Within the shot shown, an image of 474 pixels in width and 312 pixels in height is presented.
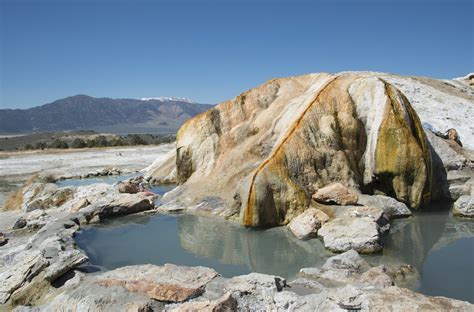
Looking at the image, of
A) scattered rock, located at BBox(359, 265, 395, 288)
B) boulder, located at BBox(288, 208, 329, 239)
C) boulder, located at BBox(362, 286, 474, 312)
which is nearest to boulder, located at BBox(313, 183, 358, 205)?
boulder, located at BBox(288, 208, 329, 239)

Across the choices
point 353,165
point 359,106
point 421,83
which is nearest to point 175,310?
point 353,165

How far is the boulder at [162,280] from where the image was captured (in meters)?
7.07

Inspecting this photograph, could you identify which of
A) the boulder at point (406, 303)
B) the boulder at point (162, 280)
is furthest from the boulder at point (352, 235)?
the boulder at point (162, 280)

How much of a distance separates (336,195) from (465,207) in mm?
3959

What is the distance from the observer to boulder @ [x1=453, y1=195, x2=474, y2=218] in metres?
12.7

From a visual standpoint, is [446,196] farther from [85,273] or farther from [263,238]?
[85,273]

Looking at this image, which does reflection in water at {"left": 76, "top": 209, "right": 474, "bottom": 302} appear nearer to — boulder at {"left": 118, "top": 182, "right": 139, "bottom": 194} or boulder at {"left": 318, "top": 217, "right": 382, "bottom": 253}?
boulder at {"left": 318, "top": 217, "right": 382, "bottom": 253}

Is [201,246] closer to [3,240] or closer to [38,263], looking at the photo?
[38,263]

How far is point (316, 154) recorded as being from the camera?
44.7ft

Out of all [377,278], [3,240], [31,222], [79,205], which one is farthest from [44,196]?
[377,278]

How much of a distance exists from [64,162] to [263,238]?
30.4 m

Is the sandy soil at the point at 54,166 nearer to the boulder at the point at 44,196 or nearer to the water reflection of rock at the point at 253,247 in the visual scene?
the boulder at the point at 44,196

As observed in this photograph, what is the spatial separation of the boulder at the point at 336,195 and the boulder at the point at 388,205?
30 cm

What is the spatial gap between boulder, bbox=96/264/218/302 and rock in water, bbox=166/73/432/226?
4602mm
